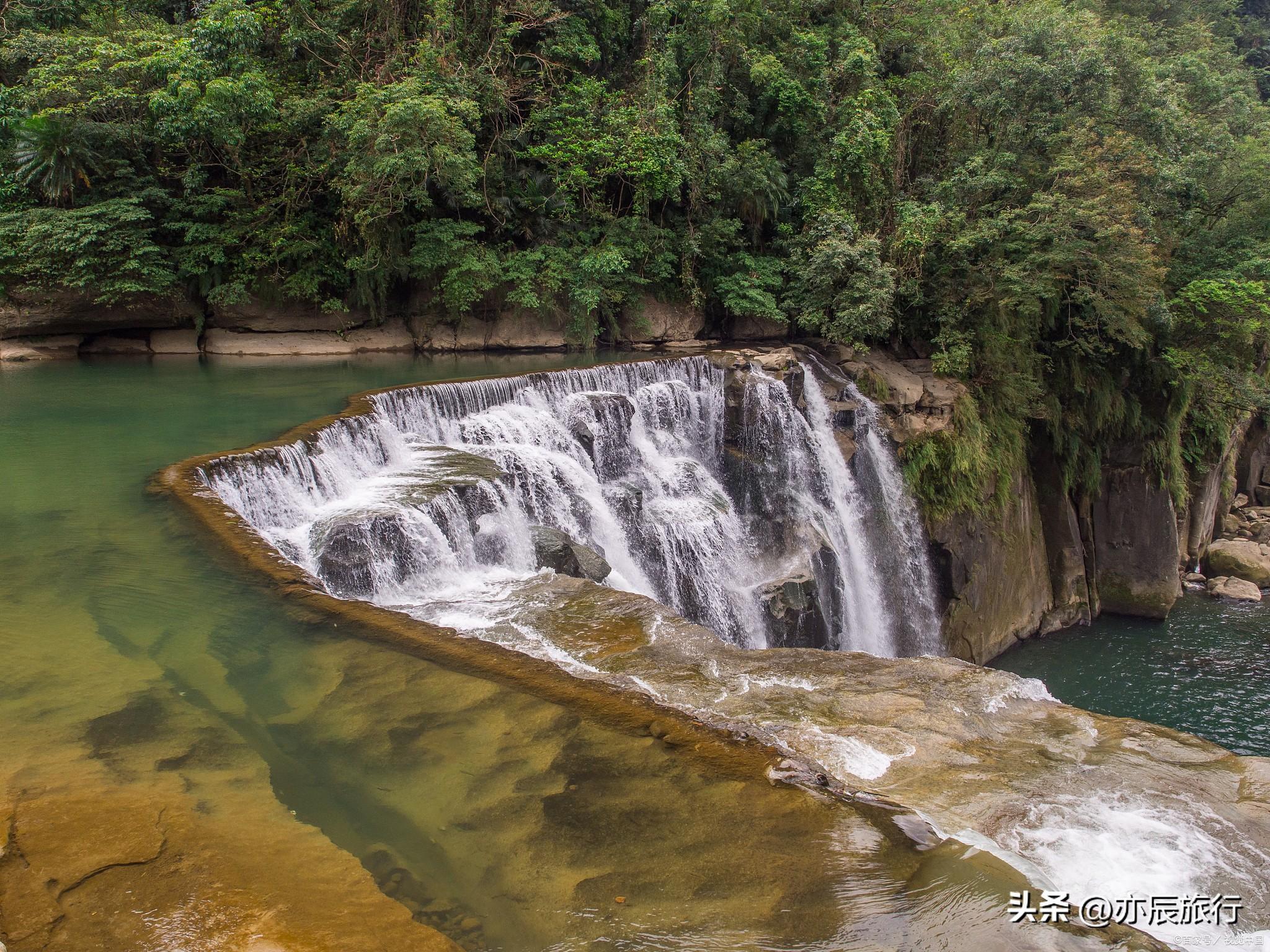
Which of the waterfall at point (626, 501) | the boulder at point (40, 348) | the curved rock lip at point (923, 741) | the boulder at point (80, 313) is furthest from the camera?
the boulder at point (40, 348)

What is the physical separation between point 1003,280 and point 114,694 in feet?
47.2

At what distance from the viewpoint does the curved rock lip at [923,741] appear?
3818 millimetres

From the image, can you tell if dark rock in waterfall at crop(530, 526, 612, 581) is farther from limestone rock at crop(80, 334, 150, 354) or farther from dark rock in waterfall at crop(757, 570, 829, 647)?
limestone rock at crop(80, 334, 150, 354)

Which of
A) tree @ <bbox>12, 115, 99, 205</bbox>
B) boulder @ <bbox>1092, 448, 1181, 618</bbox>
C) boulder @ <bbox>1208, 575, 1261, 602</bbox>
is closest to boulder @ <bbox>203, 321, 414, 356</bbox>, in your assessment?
tree @ <bbox>12, 115, 99, 205</bbox>

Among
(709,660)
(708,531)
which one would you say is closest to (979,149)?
(708,531)

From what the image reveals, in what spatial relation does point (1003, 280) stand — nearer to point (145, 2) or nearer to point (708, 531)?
point (708, 531)

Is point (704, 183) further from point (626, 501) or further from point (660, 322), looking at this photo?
point (626, 501)

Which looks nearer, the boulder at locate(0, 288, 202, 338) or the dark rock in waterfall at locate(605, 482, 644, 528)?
the dark rock in waterfall at locate(605, 482, 644, 528)

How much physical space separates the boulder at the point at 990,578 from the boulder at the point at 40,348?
672 inches

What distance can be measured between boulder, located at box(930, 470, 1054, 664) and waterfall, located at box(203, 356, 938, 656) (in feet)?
1.23

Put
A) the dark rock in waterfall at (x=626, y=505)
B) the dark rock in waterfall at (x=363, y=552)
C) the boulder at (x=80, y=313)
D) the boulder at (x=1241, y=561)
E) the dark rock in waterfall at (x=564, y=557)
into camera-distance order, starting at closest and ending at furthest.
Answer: the dark rock in waterfall at (x=363, y=552)
the dark rock in waterfall at (x=564, y=557)
the dark rock in waterfall at (x=626, y=505)
the boulder at (x=80, y=313)
the boulder at (x=1241, y=561)

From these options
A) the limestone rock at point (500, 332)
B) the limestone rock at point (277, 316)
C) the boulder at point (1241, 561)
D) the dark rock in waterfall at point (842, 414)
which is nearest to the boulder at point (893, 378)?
the dark rock in waterfall at point (842, 414)

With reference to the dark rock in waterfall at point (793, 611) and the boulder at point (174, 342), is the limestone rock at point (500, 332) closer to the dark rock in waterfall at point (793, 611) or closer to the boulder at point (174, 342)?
the boulder at point (174, 342)

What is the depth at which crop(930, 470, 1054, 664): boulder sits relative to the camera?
526 inches
